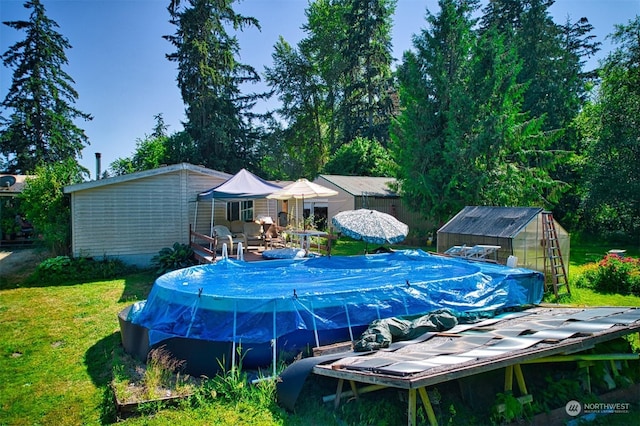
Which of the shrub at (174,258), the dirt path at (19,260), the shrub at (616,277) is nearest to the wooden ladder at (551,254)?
the shrub at (616,277)

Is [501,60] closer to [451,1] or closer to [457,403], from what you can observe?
[451,1]

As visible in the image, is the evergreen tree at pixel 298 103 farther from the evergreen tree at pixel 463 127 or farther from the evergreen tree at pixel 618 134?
the evergreen tree at pixel 618 134

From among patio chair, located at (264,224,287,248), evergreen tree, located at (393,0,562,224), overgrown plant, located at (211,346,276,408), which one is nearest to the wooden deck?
overgrown plant, located at (211,346,276,408)

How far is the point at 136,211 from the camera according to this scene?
46.9 feet

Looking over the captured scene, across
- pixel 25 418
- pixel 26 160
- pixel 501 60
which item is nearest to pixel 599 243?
pixel 501 60

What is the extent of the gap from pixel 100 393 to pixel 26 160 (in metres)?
26.7

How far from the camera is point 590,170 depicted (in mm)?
20891

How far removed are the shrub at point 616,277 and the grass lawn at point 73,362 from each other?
625 mm

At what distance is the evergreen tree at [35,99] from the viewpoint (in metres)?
25.1

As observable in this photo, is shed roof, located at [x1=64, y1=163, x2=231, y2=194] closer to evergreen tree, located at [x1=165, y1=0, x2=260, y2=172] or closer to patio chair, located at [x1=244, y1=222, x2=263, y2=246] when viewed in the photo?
patio chair, located at [x1=244, y1=222, x2=263, y2=246]

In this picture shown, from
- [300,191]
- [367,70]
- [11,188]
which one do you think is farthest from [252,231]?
[367,70]

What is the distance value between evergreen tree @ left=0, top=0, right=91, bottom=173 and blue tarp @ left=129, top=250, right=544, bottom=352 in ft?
78.5

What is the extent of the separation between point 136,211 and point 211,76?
15.2 meters

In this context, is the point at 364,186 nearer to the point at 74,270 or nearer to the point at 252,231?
the point at 252,231
